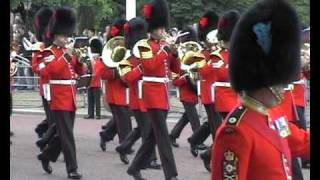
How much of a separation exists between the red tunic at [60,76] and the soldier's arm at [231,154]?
16.5 feet

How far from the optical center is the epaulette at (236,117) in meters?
3.13

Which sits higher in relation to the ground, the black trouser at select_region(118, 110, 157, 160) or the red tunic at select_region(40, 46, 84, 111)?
the red tunic at select_region(40, 46, 84, 111)

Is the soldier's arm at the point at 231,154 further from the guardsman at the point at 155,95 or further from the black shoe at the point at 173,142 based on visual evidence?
the black shoe at the point at 173,142

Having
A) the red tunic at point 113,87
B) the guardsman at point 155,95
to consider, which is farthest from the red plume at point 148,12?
the red tunic at point 113,87

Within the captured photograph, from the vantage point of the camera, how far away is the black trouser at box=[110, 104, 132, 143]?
365 inches

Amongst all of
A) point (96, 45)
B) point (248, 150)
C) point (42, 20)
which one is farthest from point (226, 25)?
point (248, 150)

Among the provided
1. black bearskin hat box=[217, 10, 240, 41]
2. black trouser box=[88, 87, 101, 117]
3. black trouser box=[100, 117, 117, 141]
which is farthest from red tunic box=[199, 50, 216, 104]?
black trouser box=[88, 87, 101, 117]

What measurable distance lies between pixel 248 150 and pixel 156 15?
16.4 ft

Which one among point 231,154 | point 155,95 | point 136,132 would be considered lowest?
point 136,132

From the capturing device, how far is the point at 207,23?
941 cm

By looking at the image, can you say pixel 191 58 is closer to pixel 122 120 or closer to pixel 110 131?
pixel 122 120

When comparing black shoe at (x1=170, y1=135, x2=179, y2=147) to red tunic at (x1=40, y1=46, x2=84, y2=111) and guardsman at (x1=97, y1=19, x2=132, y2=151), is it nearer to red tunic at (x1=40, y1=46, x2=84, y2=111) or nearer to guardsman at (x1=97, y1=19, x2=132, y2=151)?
guardsman at (x1=97, y1=19, x2=132, y2=151)

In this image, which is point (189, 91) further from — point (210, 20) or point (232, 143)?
point (232, 143)

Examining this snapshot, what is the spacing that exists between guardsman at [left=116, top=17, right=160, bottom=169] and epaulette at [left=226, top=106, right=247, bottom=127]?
486cm
